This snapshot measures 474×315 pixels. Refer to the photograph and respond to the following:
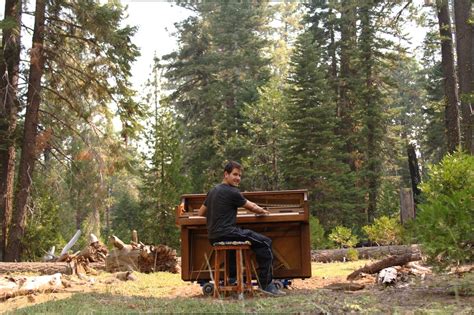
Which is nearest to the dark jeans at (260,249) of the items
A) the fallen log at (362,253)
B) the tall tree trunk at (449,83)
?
the fallen log at (362,253)

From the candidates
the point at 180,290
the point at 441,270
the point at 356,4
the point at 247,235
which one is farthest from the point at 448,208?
the point at 356,4

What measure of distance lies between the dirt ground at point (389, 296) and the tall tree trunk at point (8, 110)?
26.3ft

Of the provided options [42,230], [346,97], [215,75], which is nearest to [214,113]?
[215,75]

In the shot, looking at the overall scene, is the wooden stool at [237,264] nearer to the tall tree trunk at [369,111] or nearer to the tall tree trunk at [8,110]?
the tall tree trunk at [8,110]

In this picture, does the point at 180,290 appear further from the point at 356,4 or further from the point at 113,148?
the point at 356,4

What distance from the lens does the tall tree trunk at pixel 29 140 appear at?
53.4 ft

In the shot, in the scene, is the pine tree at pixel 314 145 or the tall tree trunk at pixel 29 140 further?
the pine tree at pixel 314 145

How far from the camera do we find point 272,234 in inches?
339

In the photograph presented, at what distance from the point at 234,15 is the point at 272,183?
12916mm

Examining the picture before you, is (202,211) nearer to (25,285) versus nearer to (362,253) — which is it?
(25,285)

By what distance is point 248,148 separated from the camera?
31484 millimetres

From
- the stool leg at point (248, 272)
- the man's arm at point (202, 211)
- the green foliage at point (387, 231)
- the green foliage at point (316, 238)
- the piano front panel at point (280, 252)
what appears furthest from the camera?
the green foliage at point (316, 238)

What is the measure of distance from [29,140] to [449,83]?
1244 cm

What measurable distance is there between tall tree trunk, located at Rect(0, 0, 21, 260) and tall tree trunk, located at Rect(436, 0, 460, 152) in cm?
1255
